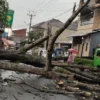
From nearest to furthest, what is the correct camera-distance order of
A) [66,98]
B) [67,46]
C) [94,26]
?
1. [66,98]
2. [94,26]
3. [67,46]

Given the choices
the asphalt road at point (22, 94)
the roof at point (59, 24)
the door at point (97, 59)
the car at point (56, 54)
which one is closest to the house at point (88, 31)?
the car at point (56, 54)

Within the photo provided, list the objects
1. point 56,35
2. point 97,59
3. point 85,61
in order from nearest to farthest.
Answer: point 56,35, point 97,59, point 85,61

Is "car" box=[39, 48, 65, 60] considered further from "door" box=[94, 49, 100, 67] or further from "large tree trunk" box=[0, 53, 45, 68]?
"large tree trunk" box=[0, 53, 45, 68]

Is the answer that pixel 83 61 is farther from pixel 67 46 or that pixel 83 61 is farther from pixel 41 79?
pixel 67 46

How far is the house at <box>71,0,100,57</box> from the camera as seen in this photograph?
29472 millimetres

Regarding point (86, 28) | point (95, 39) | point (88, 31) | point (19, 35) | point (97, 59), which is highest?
point (19, 35)

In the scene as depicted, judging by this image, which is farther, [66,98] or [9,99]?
[66,98]

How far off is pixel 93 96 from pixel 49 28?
3.19m

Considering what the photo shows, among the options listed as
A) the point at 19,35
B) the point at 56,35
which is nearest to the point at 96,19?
the point at 56,35

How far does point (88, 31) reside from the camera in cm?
3177

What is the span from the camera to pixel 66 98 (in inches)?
300

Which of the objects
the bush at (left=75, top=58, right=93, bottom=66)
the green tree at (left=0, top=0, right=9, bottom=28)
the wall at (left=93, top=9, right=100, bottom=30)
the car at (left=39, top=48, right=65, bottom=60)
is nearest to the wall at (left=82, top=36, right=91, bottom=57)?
the wall at (left=93, top=9, right=100, bottom=30)

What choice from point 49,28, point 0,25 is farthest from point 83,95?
point 0,25

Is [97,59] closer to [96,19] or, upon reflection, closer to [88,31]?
[88,31]
